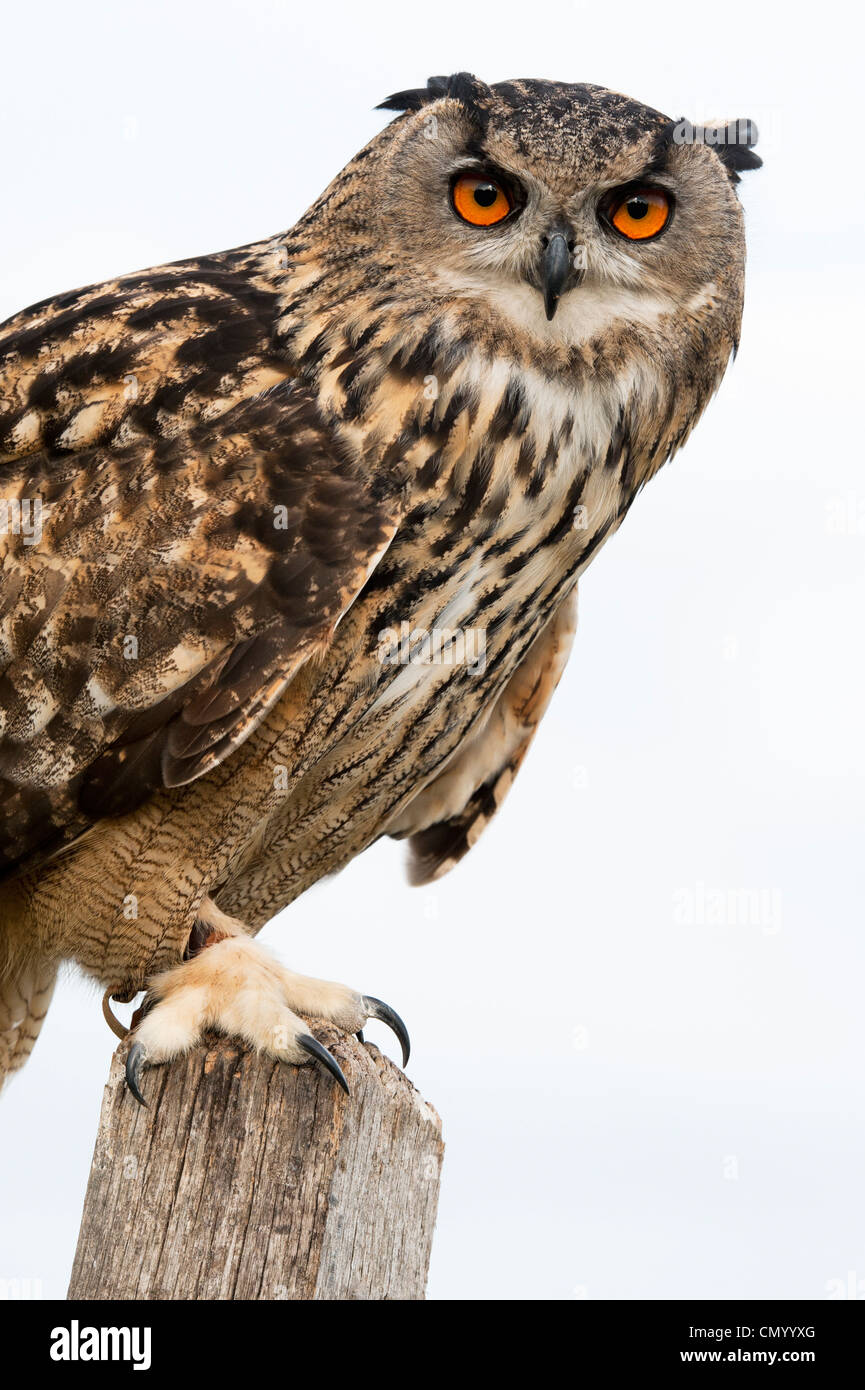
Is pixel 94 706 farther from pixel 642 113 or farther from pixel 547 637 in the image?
pixel 642 113

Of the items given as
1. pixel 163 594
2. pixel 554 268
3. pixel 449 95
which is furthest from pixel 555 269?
pixel 163 594

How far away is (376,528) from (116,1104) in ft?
3.81

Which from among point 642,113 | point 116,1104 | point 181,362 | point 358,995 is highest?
point 642,113

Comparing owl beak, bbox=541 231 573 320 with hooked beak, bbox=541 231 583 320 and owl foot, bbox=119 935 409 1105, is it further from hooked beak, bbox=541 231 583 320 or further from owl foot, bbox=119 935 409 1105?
owl foot, bbox=119 935 409 1105

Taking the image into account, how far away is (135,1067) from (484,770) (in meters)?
1.73

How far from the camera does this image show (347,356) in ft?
10.2

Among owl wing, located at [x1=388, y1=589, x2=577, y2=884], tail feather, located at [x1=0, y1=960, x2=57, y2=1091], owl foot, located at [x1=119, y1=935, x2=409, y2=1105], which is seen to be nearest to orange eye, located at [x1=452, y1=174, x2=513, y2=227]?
owl wing, located at [x1=388, y1=589, x2=577, y2=884]

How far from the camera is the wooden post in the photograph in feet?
7.52

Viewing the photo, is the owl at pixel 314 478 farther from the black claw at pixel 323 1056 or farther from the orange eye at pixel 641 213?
the black claw at pixel 323 1056

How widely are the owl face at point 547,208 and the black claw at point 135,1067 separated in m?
1.61

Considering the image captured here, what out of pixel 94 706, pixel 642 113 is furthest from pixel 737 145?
pixel 94 706

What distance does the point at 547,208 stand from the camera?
10.3ft

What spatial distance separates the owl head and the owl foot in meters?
1.38

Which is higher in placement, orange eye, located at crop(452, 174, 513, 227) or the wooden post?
orange eye, located at crop(452, 174, 513, 227)
